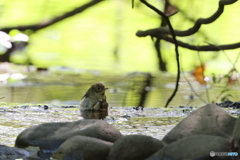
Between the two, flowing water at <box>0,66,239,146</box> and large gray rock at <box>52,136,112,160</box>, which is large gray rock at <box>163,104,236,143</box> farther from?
large gray rock at <box>52,136,112,160</box>

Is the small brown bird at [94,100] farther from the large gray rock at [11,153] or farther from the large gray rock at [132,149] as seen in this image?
the large gray rock at [132,149]

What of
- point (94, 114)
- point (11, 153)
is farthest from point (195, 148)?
point (94, 114)

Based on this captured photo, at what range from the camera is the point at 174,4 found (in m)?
8.12

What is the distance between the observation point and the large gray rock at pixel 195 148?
338 cm

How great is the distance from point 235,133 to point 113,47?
5.38 m

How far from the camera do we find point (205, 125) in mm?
3900

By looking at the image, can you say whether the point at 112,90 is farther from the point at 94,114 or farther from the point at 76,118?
the point at 76,118

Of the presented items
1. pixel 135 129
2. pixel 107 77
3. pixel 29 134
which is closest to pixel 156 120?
pixel 135 129

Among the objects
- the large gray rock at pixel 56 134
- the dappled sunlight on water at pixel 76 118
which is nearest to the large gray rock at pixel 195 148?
the large gray rock at pixel 56 134

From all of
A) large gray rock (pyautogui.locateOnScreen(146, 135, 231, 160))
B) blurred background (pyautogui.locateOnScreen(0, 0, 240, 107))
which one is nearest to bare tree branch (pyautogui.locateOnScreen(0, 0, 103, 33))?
blurred background (pyautogui.locateOnScreen(0, 0, 240, 107))

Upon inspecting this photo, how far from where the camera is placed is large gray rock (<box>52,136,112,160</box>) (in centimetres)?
359

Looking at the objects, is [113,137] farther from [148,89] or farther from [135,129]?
[148,89]

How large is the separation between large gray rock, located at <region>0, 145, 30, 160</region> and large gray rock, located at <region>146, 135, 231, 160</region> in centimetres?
84

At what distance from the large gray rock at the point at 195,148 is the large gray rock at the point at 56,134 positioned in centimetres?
49
